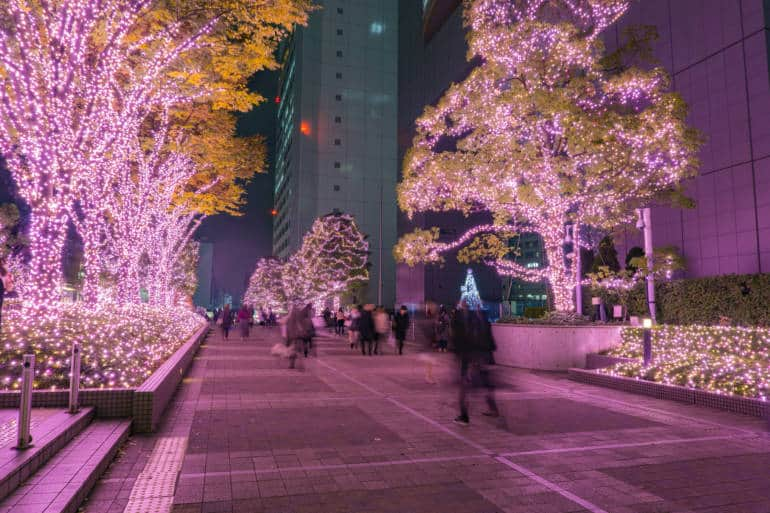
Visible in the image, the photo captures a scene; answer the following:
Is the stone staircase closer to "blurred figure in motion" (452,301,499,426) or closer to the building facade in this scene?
"blurred figure in motion" (452,301,499,426)

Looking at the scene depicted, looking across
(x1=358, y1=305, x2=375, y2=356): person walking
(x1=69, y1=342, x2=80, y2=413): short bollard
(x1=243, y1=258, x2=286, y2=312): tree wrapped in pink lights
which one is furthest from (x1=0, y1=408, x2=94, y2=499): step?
(x1=243, y1=258, x2=286, y2=312): tree wrapped in pink lights

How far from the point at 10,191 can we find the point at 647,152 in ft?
131

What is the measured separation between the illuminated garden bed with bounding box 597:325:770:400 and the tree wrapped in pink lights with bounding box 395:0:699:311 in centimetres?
276

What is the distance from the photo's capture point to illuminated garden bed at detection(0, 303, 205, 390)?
24.2ft

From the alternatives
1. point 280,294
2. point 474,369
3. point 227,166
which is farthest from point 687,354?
point 280,294

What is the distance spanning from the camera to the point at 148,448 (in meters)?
6.05

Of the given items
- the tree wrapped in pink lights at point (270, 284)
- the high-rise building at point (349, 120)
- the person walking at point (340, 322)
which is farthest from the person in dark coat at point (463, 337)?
the high-rise building at point (349, 120)

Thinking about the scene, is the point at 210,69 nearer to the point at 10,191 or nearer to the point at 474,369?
the point at 474,369

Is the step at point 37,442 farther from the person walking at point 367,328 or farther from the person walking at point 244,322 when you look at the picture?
the person walking at point 244,322

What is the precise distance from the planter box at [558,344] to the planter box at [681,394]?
2.06 metres

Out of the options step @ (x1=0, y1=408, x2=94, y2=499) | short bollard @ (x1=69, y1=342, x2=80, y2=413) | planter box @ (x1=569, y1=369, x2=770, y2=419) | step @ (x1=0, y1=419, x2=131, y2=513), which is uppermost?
short bollard @ (x1=69, y1=342, x2=80, y2=413)

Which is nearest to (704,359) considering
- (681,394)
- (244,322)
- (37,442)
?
(681,394)

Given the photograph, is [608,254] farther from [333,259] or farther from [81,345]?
[333,259]

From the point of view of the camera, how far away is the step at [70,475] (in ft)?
12.6
